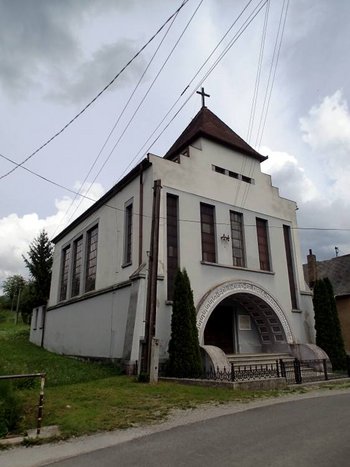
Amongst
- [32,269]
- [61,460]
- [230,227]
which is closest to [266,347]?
[230,227]

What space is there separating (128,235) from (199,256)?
348 centimetres

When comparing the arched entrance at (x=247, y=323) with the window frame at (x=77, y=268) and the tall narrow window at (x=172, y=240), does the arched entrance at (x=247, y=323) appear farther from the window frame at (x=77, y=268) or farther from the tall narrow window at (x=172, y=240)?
the window frame at (x=77, y=268)

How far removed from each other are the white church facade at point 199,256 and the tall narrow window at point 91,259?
61 millimetres

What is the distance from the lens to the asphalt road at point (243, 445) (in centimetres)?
507

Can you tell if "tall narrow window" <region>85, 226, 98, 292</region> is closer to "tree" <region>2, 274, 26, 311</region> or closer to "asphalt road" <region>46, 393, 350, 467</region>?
"asphalt road" <region>46, 393, 350, 467</region>

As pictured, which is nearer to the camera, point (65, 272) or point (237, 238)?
point (237, 238)

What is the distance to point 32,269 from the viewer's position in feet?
120

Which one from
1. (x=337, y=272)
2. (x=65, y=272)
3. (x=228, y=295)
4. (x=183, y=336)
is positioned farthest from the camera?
(x=337, y=272)

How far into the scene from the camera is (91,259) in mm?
21516

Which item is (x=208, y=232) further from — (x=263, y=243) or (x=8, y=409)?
(x=8, y=409)

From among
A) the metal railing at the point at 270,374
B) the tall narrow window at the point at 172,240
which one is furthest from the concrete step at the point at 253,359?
the tall narrow window at the point at 172,240

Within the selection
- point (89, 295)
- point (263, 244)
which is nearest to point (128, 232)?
point (89, 295)

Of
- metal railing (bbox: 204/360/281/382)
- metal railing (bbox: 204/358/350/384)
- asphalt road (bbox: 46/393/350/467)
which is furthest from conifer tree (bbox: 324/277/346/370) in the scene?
asphalt road (bbox: 46/393/350/467)

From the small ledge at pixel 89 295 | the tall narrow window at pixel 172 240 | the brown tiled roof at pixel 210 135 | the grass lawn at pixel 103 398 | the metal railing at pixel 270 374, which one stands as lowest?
the grass lawn at pixel 103 398
